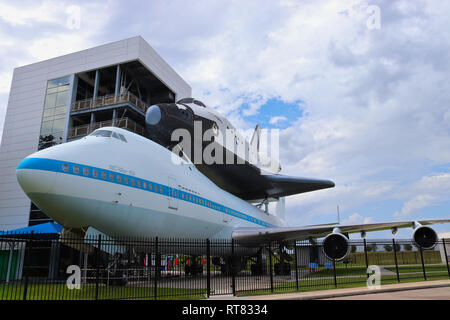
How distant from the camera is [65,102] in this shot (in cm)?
2575

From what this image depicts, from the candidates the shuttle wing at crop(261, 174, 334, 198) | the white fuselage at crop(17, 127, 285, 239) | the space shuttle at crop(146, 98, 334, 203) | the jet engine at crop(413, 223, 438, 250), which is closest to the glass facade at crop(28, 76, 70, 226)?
the space shuttle at crop(146, 98, 334, 203)

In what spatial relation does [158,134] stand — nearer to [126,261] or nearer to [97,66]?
[126,261]

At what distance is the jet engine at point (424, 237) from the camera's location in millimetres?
14945

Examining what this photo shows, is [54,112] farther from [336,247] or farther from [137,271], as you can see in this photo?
[336,247]

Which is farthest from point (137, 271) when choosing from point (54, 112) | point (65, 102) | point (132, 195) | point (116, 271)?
point (54, 112)

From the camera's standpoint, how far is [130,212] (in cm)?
1102

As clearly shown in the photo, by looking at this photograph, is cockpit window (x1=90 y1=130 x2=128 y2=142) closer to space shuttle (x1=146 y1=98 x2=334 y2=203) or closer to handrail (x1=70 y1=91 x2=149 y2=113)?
space shuttle (x1=146 y1=98 x2=334 y2=203)

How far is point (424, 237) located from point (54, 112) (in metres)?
25.5

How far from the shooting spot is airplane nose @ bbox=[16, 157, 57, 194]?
29.4 feet

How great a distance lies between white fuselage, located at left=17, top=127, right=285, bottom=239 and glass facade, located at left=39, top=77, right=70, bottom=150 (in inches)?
567

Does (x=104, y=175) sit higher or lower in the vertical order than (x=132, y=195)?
higher

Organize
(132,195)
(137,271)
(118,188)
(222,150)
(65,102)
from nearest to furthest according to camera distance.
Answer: (118,188) → (132,195) → (137,271) → (222,150) → (65,102)

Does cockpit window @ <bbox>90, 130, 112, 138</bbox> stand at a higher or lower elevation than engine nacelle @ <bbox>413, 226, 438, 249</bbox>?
higher

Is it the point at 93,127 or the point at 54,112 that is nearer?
the point at 93,127
